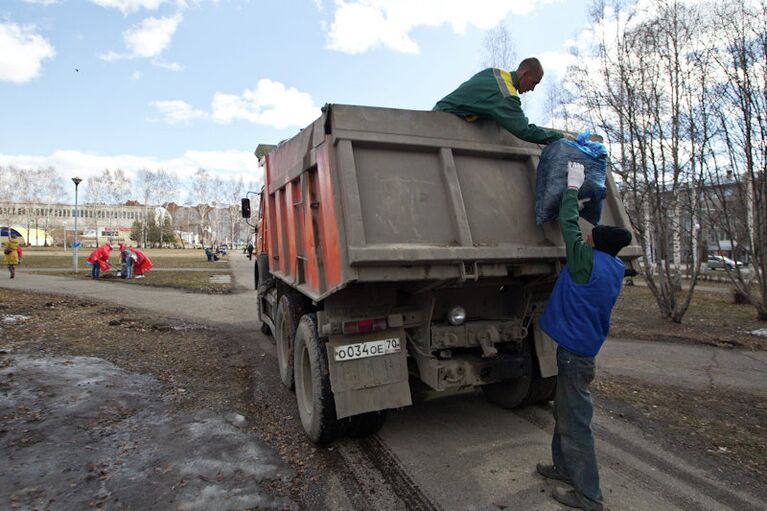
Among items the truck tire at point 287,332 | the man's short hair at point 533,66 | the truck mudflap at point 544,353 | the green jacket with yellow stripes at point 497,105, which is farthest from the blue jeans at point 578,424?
the truck tire at point 287,332

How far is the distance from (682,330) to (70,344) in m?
11.5

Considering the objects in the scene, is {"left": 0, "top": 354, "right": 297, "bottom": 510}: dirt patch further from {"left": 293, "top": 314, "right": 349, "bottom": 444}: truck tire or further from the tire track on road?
the tire track on road

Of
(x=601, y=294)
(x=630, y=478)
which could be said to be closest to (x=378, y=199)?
(x=601, y=294)

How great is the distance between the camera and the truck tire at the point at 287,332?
197 inches

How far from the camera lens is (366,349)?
11.4ft

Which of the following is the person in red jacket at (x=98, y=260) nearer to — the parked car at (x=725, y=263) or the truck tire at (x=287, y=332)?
the truck tire at (x=287, y=332)

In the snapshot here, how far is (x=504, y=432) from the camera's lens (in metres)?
4.18

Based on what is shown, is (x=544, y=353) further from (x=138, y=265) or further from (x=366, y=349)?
(x=138, y=265)

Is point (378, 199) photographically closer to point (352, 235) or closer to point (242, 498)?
point (352, 235)

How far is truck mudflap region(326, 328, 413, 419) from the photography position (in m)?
3.41

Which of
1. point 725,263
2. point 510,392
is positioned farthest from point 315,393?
point 725,263

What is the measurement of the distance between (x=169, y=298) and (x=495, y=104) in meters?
13.2

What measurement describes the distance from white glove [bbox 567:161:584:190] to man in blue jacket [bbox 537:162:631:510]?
0.21 meters

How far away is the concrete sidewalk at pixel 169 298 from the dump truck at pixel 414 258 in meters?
6.72
